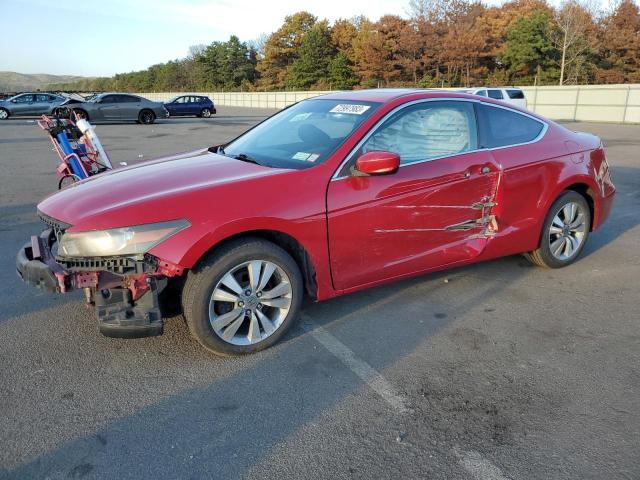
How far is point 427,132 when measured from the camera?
396cm

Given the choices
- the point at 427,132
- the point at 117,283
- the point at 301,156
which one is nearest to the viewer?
the point at 117,283

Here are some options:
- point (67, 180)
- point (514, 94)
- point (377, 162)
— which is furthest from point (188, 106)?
point (377, 162)

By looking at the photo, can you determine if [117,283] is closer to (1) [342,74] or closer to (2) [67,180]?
(2) [67,180]

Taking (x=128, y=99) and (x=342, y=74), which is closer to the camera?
(x=128, y=99)

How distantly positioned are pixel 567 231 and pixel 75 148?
21.7ft

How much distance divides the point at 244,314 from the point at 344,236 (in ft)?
2.77

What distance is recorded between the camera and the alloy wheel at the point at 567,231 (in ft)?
15.6

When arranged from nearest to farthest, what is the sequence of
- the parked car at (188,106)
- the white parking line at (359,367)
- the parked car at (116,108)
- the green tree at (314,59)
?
the white parking line at (359,367) < the parked car at (116,108) < the parked car at (188,106) < the green tree at (314,59)

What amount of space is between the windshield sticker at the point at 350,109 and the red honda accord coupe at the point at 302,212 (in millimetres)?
20

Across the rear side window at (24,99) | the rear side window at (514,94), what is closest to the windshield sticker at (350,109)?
the rear side window at (514,94)

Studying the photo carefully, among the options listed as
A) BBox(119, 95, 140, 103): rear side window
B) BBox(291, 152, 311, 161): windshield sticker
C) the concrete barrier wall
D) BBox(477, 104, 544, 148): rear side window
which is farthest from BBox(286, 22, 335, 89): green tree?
BBox(291, 152, 311, 161): windshield sticker

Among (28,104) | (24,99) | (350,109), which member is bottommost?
(28,104)

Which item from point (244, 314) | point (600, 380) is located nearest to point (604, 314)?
point (600, 380)

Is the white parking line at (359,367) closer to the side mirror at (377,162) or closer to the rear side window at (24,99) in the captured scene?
the side mirror at (377,162)
